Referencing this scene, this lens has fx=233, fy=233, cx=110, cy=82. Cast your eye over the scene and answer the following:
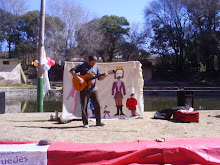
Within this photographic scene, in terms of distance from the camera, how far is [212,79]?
37.0 m

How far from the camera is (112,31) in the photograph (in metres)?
40.1

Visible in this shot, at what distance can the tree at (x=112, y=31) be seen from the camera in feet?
131

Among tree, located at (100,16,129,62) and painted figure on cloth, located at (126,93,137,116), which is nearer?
painted figure on cloth, located at (126,93,137,116)

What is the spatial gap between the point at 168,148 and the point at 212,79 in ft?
121

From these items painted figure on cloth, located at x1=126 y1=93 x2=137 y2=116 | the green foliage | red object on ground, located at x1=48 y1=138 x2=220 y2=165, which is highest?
the green foliage

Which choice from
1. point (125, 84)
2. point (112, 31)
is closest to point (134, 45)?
point (112, 31)

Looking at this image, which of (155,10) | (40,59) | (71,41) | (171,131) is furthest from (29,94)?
(155,10)

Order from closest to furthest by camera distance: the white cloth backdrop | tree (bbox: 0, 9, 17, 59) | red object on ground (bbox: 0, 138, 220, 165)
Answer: red object on ground (bbox: 0, 138, 220, 165), the white cloth backdrop, tree (bbox: 0, 9, 17, 59)

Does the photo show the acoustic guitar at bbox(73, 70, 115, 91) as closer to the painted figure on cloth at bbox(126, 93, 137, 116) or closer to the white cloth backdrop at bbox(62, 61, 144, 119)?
the white cloth backdrop at bbox(62, 61, 144, 119)

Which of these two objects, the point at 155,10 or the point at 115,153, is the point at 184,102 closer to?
the point at 115,153

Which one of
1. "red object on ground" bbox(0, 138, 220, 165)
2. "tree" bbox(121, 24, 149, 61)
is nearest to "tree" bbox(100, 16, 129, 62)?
"tree" bbox(121, 24, 149, 61)

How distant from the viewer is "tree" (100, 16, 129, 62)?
131 feet

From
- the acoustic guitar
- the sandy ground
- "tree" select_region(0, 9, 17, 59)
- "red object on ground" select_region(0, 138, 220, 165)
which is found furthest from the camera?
"tree" select_region(0, 9, 17, 59)

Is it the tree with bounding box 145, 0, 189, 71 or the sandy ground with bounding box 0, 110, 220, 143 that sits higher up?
the tree with bounding box 145, 0, 189, 71
